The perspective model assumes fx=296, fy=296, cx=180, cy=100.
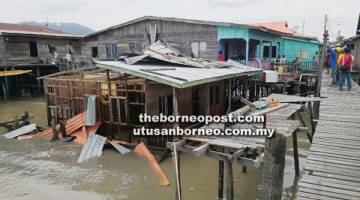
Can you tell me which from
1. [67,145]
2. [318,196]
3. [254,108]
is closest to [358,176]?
[318,196]

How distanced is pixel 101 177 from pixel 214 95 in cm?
734

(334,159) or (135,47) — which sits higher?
(135,47)

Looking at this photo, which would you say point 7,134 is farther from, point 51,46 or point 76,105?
point 51,46

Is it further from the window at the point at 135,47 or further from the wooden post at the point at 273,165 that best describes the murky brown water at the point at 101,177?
the window at the point at 135,47

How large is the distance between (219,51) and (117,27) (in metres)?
8.52

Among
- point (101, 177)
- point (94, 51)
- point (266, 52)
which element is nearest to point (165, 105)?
point (101, 177)

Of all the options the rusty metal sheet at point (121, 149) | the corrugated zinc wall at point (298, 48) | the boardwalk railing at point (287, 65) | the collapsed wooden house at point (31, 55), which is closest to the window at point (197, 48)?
the boardwalk railing at point (287, 65)

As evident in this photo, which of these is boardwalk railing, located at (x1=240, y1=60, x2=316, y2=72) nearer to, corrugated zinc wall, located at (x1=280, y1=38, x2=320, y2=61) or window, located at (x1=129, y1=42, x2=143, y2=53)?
corrugated zinc wall, located at (x1=280, y1=38, x2=320, y2=61)

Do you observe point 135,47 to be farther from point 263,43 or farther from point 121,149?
point 121,149

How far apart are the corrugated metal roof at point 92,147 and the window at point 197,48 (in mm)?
10557

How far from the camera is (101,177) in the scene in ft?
31.1

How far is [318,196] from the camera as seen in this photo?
4.80 meters

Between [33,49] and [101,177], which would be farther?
[33,49]

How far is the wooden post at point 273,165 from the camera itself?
482cm
